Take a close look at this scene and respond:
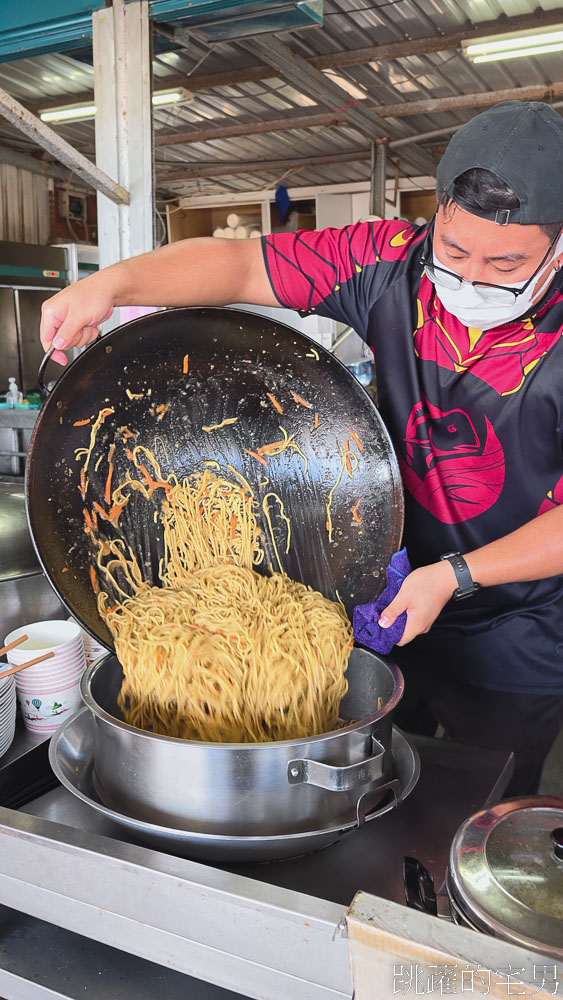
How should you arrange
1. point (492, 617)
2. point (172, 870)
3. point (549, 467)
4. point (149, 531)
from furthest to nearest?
1. point (492, 617)
2. point (549, 467)
3. point (149, 531)
4. point (172, 870)

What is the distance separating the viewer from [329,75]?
5.29 meters

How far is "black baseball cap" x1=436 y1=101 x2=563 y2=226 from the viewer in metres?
1.27

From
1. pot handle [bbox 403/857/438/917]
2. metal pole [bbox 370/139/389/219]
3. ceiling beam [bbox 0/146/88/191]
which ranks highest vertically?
ceiling beam [bbox 0/146/88/191]

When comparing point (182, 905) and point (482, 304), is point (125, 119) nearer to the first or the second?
point (482, 304)

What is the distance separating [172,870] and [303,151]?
26.0ft

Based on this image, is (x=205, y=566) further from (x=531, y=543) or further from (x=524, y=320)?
(x=524, y=320)

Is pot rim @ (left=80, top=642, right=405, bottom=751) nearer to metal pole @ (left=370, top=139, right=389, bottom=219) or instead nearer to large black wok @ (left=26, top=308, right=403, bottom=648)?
large black wok @ (left=26, top=308, right=403, bottom=648)

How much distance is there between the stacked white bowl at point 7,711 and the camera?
1334 millimetres

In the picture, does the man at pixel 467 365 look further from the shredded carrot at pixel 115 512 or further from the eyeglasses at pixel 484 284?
the shredded carrot at pixel 115 512

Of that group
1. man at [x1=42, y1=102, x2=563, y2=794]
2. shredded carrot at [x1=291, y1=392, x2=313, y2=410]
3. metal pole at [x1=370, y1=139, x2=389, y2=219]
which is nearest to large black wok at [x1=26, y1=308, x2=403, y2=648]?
shredded carrot at [x1=291, y1=392, x2=313, y2=410]

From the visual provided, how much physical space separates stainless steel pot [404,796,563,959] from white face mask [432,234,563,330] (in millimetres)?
929

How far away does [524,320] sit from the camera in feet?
5.10

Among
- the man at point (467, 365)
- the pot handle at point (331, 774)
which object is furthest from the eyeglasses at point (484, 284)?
the pot handle at point (331, 774)

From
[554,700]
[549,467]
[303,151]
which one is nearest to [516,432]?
[549,467]
